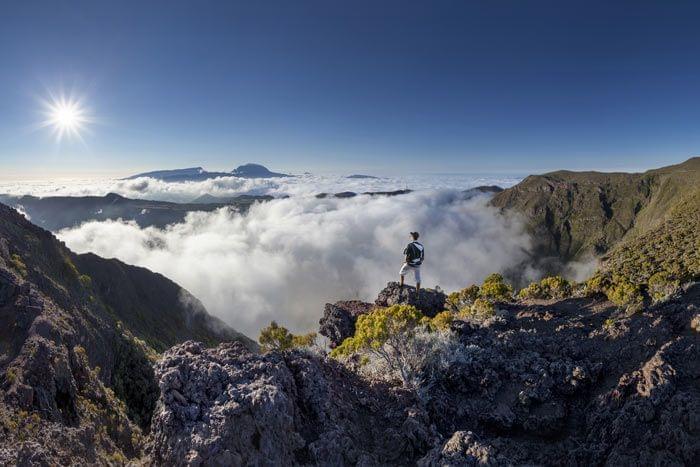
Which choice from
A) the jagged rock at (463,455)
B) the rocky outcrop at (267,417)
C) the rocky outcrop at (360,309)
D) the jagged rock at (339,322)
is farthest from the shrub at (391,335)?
the jagged rock at (339,322)

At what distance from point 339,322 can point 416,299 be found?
5.84 m

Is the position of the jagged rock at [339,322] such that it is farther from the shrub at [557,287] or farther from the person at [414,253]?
the shrub at [557,287]

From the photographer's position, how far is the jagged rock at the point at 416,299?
2633cm

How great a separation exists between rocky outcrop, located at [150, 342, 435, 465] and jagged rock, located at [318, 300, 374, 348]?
47.3 feet

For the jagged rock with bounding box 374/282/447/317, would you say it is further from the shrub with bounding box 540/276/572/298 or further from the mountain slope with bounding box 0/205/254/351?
the mountain slope with bounding box 0/205/254/351

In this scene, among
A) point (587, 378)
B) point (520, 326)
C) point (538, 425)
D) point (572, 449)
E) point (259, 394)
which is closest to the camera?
point (259, 394)

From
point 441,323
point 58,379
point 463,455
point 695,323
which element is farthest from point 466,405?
point 58,379

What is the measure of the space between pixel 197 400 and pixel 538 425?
10162 millimetres

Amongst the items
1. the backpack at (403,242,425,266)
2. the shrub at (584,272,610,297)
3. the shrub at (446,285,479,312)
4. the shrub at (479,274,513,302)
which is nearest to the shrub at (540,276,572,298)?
the shrub at (584,272,610,297)

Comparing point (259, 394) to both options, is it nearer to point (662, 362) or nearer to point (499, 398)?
point (499, 398)

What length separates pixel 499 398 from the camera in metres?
12.8

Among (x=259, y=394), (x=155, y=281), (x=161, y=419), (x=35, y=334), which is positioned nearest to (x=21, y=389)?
(x=35, y=334)

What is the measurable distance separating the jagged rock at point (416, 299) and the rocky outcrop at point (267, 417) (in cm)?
1538

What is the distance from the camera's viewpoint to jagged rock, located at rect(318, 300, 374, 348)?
2555 cm
